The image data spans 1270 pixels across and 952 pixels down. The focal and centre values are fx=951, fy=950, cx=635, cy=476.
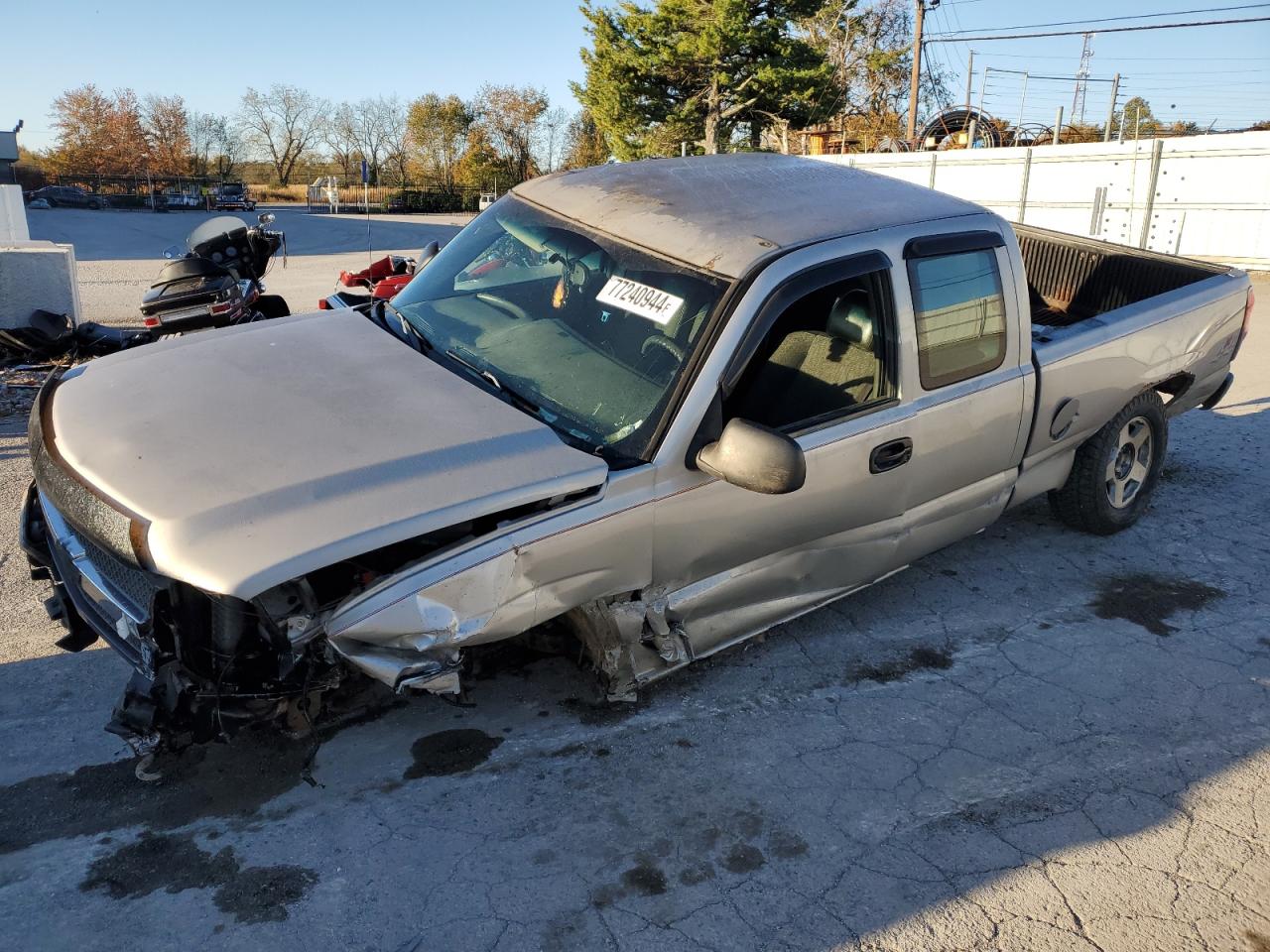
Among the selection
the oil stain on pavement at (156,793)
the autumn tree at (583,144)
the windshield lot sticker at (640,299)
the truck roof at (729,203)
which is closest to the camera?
the oil stain on pavement at (156,793)

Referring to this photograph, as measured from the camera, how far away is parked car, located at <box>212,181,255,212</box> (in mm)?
44844

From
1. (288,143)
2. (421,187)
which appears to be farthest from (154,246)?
(288,143)

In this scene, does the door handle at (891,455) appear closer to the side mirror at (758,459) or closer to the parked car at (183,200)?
the side mirror at (758,459)

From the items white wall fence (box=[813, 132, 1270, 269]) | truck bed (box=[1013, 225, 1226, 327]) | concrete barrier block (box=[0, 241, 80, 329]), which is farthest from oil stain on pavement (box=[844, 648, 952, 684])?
white wall fence (box=[813, 132, 1270, 269])

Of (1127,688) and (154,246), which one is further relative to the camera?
(154,246)

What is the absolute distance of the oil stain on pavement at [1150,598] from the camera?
457cm

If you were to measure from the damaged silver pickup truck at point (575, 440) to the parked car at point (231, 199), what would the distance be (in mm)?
44395

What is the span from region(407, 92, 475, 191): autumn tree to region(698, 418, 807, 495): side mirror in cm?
6034

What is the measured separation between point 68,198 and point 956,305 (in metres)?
50.8

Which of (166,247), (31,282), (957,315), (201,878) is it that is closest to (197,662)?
(201,878)

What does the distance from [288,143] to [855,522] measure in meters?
79.0

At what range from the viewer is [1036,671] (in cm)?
408

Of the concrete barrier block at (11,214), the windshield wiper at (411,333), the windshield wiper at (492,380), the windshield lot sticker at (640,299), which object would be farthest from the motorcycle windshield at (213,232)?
the concrete barrier block at (11,214)

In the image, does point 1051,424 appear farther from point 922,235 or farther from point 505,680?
point 505,680
